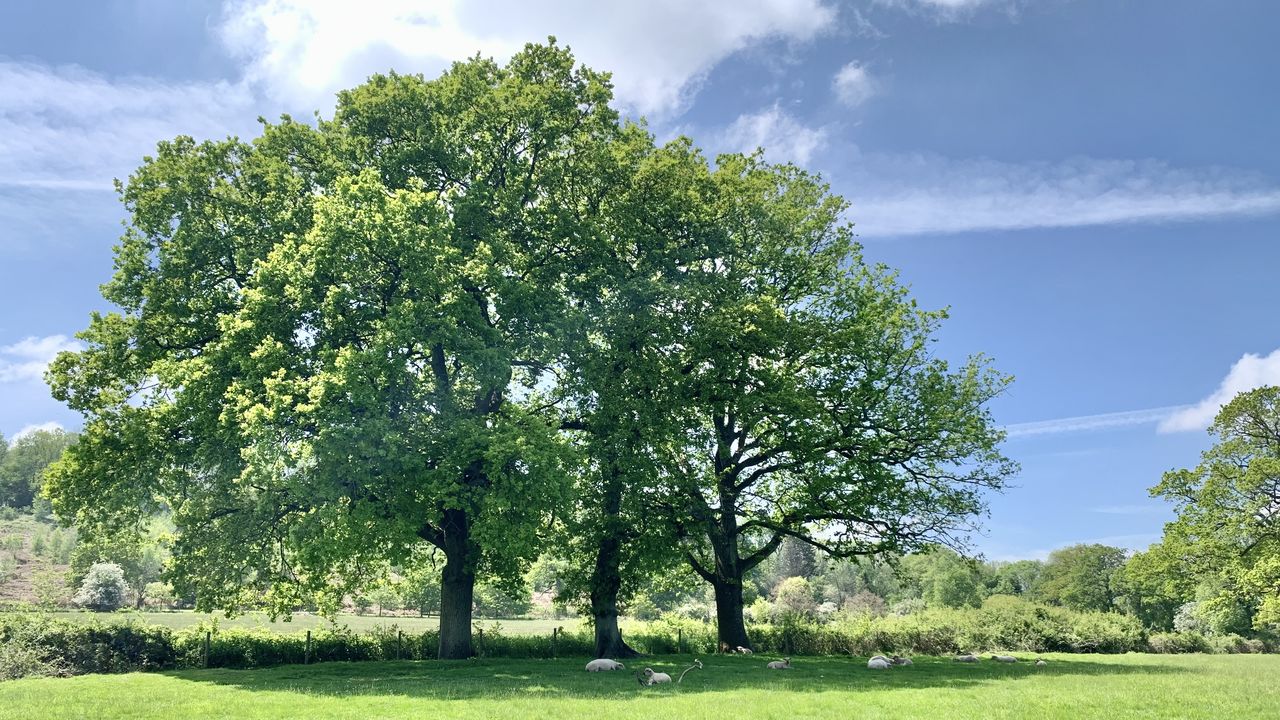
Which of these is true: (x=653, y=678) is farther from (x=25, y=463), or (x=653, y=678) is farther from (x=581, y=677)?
(x=25, y=463)

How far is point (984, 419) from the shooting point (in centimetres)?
3444

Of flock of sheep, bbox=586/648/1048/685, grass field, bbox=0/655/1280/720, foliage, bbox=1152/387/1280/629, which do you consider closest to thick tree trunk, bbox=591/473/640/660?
flock of sheep, bbox=586/648/1048/685

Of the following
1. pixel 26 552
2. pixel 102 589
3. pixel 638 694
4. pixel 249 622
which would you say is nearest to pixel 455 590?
pixel 638 694

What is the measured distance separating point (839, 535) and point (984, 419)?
868cm

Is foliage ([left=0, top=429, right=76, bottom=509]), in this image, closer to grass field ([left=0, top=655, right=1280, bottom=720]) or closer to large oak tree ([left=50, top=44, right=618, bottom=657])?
large oak tree ([left=50, top=44, right=618, bottom=657])

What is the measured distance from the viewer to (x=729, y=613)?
1409 inches

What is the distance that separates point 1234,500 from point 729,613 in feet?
112

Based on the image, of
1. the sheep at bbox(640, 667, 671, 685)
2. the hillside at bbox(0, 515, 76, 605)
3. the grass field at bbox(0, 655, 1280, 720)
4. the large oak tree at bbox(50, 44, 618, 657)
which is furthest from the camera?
the hillside at bbox(0, 515, 76, 605)

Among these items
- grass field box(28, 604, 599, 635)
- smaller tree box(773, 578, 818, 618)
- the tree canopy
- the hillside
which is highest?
the tree canopy

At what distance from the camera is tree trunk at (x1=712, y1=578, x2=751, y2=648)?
→ 1401 inches

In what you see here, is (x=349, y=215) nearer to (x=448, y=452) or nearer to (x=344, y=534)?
(x=448, y=452)

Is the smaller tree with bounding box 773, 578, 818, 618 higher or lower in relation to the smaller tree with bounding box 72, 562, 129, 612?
lower

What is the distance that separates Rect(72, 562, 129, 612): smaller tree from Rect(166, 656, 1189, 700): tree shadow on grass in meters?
39.1

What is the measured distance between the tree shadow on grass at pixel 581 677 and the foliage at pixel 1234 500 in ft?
69.0
